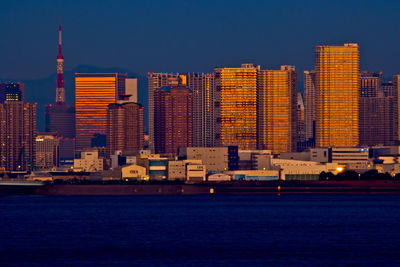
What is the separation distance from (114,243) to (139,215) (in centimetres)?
4301

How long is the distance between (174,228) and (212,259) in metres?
29.8

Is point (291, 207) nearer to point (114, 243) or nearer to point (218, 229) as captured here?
point (218, 229)

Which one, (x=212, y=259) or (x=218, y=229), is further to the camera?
(x=218, y=229)

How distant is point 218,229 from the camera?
109m

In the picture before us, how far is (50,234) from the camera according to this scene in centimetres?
10356

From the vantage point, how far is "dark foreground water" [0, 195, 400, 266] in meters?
81.5

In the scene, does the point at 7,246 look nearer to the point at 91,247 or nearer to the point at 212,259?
the point at 91,247

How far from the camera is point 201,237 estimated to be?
3900 inches

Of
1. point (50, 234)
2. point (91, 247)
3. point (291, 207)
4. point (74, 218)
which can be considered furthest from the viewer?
point (291, 207)

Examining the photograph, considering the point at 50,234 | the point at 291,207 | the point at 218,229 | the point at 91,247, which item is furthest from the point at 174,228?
the point at 291,207

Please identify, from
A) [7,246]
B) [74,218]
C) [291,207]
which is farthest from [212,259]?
[291,207]

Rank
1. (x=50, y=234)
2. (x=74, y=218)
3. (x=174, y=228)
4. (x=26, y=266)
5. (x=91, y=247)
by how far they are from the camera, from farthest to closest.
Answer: (x=74, y=218) → (x=174, y=228) → (x=50, y=234) → (x=91, y=247) → (x=26, y=266)

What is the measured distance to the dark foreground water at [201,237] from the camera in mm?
81500

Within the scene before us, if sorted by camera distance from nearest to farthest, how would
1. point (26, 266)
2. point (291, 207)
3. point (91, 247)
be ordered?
1. point (26, 266)
2. point (91, 247)
3. point (291, 207)
